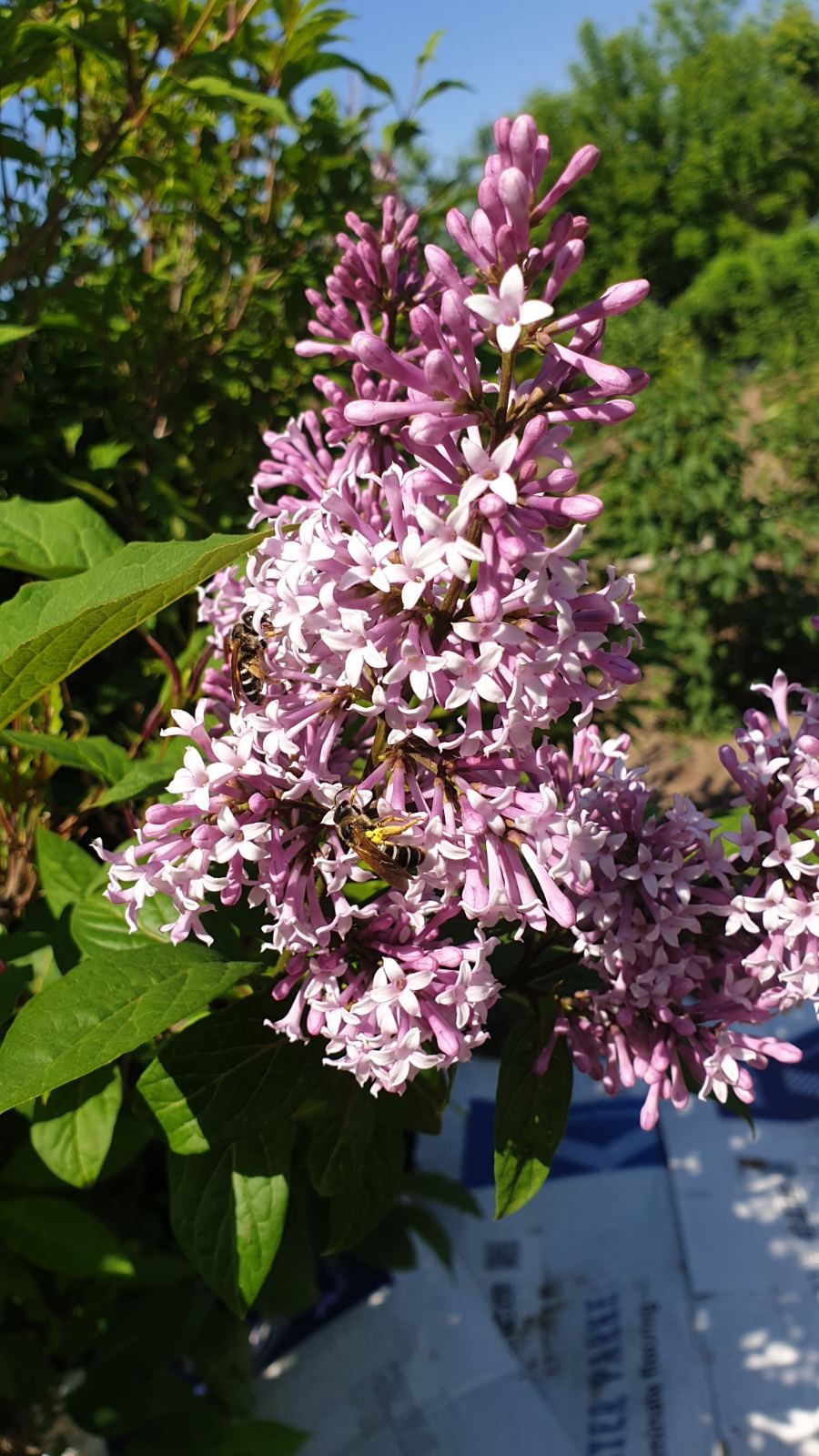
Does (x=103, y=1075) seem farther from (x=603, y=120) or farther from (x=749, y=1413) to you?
(x=603, y=120)

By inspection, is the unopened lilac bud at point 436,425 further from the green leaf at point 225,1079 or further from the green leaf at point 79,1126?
the green leaf at point 79,1126

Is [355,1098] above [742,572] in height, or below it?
above

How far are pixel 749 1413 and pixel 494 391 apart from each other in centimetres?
163

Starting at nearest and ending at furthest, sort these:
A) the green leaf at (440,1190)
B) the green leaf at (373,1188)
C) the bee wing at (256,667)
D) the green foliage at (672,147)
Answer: the bee wing at (256,667)
the green leaf at (373,1188)
the green leaf at (440,1190)
the green foliage at (672,147)

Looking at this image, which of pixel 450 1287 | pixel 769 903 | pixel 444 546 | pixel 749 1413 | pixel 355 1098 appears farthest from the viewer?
pixel 450 1287

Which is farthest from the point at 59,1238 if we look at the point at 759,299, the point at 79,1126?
the point at 759,299

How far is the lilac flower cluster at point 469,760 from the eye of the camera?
57 cm

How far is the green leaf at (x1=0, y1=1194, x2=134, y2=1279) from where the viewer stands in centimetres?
99

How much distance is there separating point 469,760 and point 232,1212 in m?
0.44

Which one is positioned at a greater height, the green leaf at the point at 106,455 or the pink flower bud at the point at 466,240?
the green leaf at the point at 106,455

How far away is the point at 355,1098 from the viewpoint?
839 millimetres

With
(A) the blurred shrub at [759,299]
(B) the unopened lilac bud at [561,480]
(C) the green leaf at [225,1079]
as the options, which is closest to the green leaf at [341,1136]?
(C) the green leaf at [225,1079]

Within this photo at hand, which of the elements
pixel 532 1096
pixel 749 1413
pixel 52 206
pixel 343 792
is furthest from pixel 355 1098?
pixel 749 1413

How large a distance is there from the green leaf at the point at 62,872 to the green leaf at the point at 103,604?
28 centimetres
